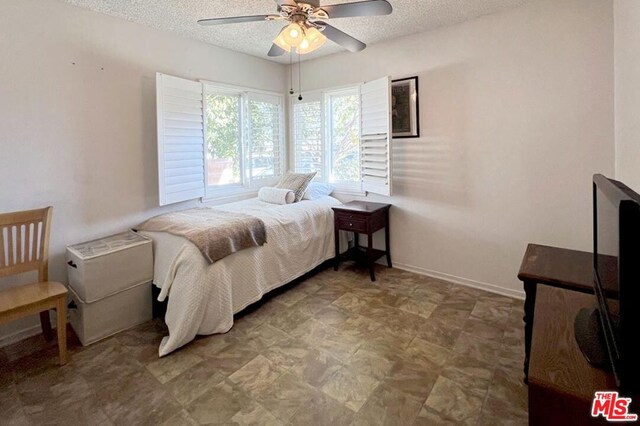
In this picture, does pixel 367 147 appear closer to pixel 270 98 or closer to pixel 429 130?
pixel 429 130

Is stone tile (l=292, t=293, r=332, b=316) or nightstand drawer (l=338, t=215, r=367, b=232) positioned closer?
stone tile (l=292, t=293, r=332, b=316)

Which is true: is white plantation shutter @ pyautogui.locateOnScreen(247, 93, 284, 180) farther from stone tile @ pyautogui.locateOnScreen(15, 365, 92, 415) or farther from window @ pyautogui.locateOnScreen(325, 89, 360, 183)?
stone tile @ pyautogui.locateOnScreen(15, 365, 92, 415)

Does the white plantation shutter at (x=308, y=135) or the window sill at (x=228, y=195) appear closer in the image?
the window sill at (x=228, y=195)

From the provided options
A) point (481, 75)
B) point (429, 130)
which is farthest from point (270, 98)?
point (481, 75)

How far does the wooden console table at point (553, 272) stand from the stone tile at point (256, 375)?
1.40m

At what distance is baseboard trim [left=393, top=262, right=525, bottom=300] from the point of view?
3006 millimetres

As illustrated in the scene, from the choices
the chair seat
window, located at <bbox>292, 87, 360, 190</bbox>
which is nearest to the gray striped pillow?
window, located at <bbox>292, 87, 360, 190</bbox>

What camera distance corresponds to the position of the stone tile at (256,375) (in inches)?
74.9

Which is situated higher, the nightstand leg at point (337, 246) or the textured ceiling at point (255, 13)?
the textured ceiling at point (255, 13)

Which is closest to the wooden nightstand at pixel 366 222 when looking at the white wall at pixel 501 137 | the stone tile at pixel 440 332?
the white wall at pixel 501 137

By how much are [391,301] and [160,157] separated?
2.54 meters

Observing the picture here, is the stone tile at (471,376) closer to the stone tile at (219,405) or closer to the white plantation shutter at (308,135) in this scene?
the stone tile at (219,405)

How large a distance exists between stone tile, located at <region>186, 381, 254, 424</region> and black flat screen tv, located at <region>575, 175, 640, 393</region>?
1619mm

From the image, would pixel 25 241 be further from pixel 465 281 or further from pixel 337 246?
pixel 465 281
